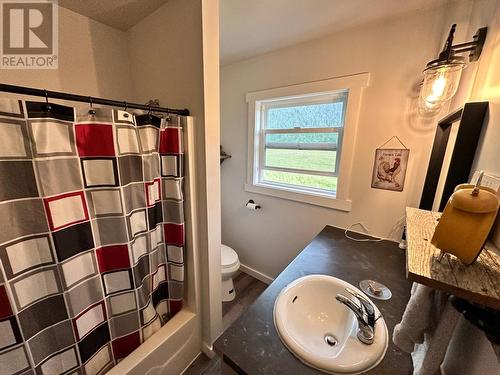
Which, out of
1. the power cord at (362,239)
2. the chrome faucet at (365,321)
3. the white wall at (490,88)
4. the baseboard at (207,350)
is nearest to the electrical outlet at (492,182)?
the white wall at (490,88)

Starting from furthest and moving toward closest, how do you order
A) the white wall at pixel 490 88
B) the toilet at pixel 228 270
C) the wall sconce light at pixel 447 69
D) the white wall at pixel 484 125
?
the toilet at pixel 228 270
the wall sconce light at pixel 447 69
the white wall at pixel 490 88
the white wall at pixel 484 125

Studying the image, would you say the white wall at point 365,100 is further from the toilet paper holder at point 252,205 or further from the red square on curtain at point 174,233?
the red square on curtain at point 174,233

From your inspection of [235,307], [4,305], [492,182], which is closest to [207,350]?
[235,307]

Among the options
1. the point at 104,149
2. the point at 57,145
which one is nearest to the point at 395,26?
the point at 104,149

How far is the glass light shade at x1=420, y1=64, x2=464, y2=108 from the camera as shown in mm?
945

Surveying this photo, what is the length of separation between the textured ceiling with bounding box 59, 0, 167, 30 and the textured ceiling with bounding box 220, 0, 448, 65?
1.44 feet

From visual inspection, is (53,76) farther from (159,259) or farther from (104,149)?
(159,259)

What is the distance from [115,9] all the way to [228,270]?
6.49 ft

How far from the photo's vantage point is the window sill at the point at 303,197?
159cm

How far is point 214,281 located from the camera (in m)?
1.32

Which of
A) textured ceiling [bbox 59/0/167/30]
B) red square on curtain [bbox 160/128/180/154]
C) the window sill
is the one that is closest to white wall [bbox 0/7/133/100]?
textured ceiling [bbox 59/0/167/30]

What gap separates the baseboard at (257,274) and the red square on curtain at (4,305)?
187 centimetres

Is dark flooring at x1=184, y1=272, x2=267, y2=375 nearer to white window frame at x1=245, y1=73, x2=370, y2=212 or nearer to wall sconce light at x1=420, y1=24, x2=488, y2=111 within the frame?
white window frame at x1=245, y1=73, x2=370, y2=212

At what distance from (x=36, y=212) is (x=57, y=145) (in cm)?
26
